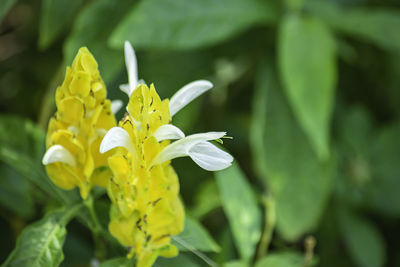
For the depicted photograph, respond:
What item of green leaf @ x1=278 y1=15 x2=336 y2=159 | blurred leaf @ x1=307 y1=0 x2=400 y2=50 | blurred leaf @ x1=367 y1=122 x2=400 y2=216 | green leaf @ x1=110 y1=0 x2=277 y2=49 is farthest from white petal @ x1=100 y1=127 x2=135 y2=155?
blurred leaf @ x1=367 y1=122 x2=400 y2=216

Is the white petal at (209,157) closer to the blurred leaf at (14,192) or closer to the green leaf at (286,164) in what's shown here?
the blurred leaf at (14,192)

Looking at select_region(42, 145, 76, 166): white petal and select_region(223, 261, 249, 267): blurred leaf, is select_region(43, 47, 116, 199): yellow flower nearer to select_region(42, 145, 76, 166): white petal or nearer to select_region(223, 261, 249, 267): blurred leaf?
select_region(42, 145, 76, 166): white petal

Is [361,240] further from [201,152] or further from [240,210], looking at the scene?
[201,152]

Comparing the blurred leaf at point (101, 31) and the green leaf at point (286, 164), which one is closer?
the blurred leaf at point (101, 31)

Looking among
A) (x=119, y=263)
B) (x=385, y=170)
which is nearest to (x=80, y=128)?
(x=119, y=263)

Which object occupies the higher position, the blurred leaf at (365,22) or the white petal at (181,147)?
the white petal at (181,147)

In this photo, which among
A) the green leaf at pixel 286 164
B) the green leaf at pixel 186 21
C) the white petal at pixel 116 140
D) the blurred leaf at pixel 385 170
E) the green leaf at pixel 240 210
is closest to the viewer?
the white petal at pixel 116 140

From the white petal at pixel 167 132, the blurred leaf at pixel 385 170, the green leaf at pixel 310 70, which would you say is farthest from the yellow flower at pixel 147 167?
the blurred leaf at pixel 385 170

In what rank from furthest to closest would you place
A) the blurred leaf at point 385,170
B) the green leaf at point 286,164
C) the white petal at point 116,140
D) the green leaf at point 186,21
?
the blurred leaf at point 385,170, the green leaf at point 286,164, the green leaf at point 186,21, the white petal at point 116,140

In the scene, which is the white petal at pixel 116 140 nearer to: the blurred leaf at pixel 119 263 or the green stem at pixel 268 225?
the blurred leaf at pixel 119 263

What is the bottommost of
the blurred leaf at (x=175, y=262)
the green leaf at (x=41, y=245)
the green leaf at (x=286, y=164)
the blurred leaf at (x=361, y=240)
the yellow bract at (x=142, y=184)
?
the blurred leaf at (x=361, y=240)
